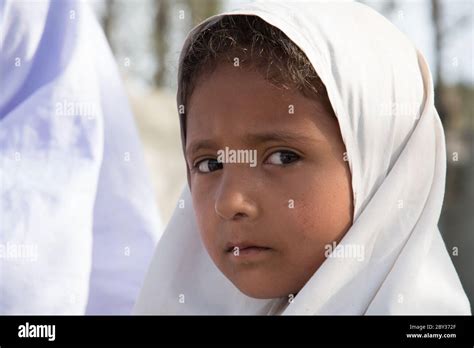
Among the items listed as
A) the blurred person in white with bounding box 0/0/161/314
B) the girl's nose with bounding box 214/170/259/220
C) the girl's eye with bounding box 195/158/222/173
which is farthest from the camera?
the blurred person in white with bounding box 0/0/161/314

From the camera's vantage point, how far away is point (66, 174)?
1.94 m

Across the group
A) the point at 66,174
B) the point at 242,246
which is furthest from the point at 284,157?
the point at 66,174

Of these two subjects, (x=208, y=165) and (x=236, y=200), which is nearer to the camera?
(x=236, y=200)

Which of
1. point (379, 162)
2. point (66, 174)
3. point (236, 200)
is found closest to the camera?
point (236, 200)

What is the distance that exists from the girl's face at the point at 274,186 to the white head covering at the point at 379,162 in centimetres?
A: 4

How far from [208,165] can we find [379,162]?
329mm

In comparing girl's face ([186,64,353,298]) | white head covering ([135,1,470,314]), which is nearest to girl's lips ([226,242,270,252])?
girl's face ([186,64,353,298])

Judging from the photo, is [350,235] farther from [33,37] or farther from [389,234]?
[33,37]

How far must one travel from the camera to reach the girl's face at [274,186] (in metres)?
Answer: 1.45

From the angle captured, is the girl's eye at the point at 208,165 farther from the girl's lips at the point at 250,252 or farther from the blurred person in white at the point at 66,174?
the blurred person in white at the point at 66,174

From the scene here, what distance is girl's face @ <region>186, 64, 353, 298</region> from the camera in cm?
145

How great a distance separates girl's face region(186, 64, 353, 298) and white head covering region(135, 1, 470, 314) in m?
0.04

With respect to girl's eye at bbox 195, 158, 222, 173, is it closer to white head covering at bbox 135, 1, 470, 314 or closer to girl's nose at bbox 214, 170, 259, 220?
girl's nose at bbox 214, 170, 259, 220

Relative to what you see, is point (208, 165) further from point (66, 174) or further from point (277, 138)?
point (66, 174)
